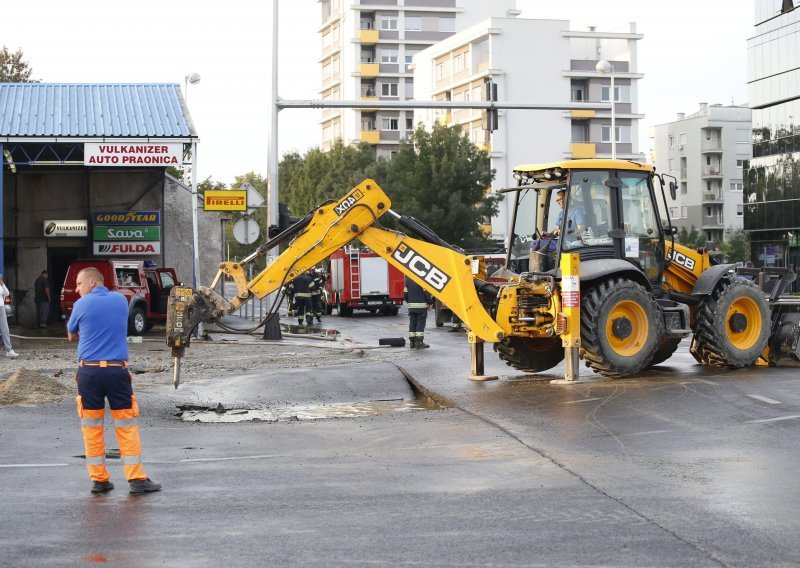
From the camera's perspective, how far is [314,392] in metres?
15.6

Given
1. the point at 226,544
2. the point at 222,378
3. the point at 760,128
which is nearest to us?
the point at 226,544

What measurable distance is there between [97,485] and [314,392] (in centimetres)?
712

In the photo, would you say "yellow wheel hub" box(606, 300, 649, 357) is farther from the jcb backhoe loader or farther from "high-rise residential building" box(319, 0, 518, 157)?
"high-rise residential building" box(319, 0, 518, 157)

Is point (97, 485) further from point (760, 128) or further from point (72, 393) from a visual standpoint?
point (760, 128)

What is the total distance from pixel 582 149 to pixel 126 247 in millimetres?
60251

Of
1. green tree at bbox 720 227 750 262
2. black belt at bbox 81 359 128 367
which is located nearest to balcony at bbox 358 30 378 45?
green tree at bbox 720 227 750 262

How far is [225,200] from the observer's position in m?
29.4

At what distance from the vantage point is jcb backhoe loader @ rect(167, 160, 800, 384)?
14.9 meters

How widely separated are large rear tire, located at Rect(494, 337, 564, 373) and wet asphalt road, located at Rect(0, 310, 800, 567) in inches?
89.3

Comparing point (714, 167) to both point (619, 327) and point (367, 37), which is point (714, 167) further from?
point (619, 327)

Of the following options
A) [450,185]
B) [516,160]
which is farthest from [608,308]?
[516,160]

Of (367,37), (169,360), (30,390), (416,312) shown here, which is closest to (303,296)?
(416,312)

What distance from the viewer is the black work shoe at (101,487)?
857cm

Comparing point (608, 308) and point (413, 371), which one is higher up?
point (608, 308)
